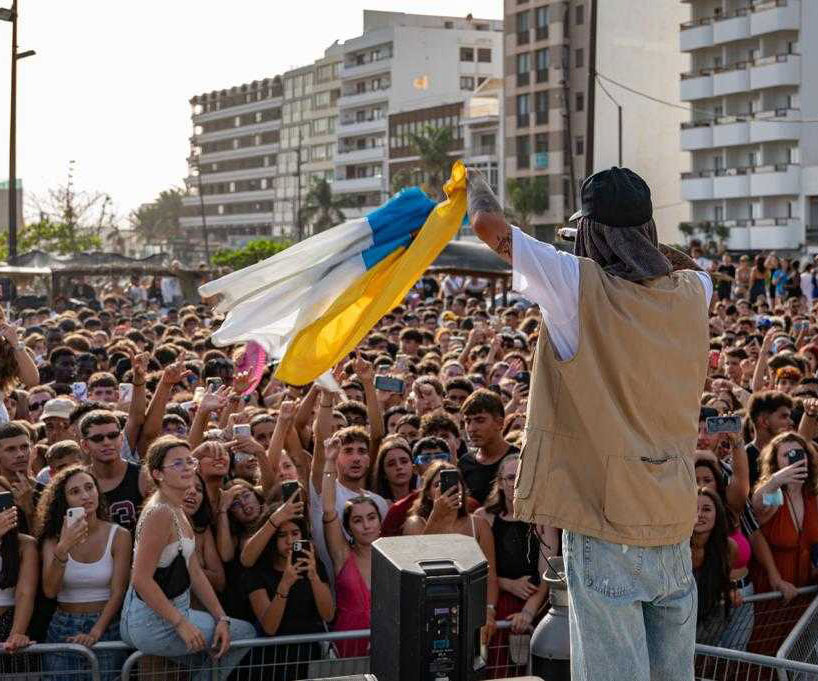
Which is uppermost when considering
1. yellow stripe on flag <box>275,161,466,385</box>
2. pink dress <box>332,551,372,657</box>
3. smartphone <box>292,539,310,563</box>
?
yellow stripe on flag <box>275,161,466,385</box>

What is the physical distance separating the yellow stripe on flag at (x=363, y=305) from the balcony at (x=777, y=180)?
52.9m

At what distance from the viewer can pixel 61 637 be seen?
20.4 feet

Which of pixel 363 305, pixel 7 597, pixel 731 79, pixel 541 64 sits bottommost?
pixel 7 597

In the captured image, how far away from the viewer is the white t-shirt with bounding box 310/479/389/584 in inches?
273

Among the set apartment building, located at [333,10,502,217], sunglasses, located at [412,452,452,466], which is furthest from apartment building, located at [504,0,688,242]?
sunglasses, located at [412,452,452,466]

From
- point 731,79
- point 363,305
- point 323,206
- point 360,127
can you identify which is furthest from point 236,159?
point 363,305

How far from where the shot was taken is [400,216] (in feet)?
17.1

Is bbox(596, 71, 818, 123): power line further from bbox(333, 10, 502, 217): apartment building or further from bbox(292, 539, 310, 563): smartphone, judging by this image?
bbox(292, 539, 310, 563): smartphone

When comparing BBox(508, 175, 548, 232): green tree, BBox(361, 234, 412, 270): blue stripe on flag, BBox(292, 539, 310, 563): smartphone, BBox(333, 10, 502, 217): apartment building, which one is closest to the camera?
BBox(361, 234, 412, 270): blue stripe on flag

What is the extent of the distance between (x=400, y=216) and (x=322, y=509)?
8.02 feet

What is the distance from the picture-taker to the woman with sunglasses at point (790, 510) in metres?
7.24

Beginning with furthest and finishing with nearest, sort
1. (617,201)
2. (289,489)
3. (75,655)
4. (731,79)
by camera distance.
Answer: (731,79), (289,489), (75,655), (617,201)

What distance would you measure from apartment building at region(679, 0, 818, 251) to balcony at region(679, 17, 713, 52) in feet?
0.15

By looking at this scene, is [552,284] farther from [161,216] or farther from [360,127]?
[161,216]
